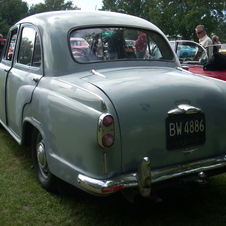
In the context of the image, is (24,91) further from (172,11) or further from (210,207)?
(172,11)

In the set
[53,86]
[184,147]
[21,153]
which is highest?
[53,86]

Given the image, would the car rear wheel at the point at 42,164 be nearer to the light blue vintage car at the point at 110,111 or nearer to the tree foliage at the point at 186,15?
the light blue vintage car at the point at 110,111

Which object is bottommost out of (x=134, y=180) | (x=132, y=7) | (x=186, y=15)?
(x=134, y=180)

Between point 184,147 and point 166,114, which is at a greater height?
point 166,114

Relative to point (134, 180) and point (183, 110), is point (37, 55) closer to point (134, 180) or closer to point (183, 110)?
point (183, 110)

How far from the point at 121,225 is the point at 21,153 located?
2.44 m

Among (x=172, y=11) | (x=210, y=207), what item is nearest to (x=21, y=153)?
(x=210, y=207)

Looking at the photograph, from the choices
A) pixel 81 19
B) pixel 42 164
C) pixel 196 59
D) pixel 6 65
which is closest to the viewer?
pixel 42 164

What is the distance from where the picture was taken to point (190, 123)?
3.01 metres

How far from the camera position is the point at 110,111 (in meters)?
2.72

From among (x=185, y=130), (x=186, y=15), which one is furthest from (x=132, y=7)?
(x=185, y=130)

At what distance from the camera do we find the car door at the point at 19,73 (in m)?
3.87

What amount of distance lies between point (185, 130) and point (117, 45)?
1429mm

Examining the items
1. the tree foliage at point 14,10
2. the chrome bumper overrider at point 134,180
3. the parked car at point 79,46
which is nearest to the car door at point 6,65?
the parked car at point 79,46
